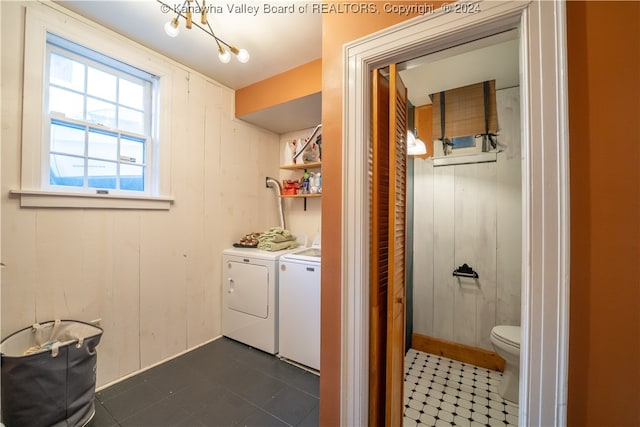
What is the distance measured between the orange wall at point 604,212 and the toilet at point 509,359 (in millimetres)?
1018

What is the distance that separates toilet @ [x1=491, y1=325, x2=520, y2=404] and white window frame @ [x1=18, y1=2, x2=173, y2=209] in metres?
2.76

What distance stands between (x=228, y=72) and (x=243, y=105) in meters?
0.32

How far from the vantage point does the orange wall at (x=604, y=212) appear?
0.73 meters

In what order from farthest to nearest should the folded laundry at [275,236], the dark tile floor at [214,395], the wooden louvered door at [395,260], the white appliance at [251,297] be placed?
the folded laundry at [275,236], the white appliance at [251,297], the dark tile floor at [214,395], the wooden louvered door at [395,260]

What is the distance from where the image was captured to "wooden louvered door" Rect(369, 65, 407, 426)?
3.81 ft

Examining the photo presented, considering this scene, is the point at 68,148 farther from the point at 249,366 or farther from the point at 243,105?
the point at 249,366

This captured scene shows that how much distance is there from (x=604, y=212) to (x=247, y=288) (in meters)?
2.28

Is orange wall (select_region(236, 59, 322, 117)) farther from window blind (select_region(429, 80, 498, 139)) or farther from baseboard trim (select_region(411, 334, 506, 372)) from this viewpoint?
baseboard trim (select_region(411, 334, 506, 372))

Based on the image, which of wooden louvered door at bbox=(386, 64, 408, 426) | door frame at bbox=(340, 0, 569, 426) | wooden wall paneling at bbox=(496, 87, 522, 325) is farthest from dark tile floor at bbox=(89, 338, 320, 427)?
wooden wall paneling at bbox=(496, 87, 522, 325)

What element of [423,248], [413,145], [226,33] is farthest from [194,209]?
[423,248]

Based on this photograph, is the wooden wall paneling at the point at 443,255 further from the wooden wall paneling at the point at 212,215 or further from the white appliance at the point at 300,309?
the wooden wall paneling at the point at 212,215

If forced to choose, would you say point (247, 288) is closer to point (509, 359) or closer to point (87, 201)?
point (87, 201)

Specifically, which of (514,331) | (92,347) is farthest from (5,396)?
(514,331)

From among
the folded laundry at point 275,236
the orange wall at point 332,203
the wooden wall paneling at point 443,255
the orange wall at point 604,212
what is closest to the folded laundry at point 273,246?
the folded laundry at point 275,236
